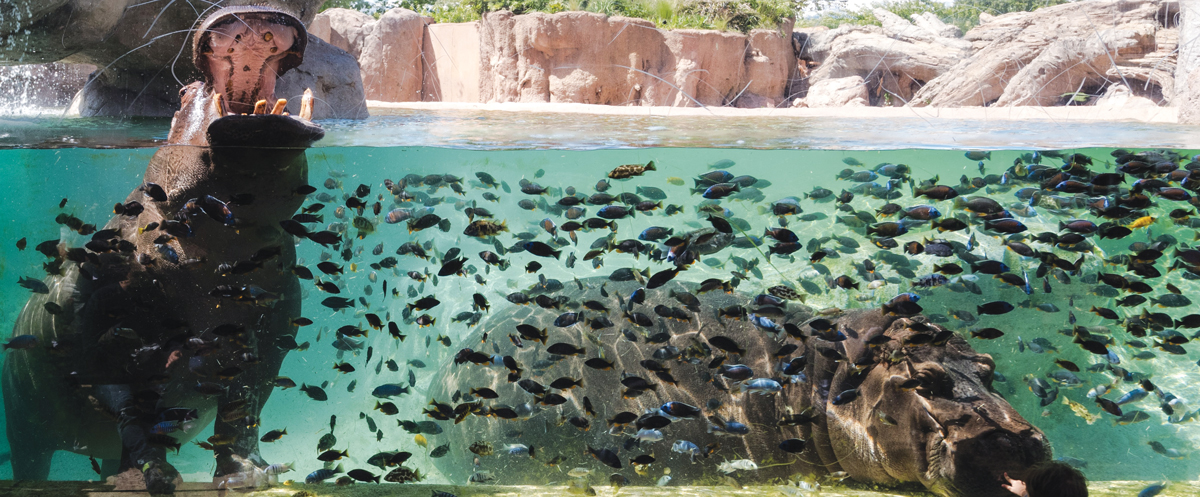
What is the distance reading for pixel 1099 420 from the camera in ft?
28.0

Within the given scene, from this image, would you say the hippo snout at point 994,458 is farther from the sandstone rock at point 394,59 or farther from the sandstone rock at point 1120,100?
the sandstone rock at point 1120,100

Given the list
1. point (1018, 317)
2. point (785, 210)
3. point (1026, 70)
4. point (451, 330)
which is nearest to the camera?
Result: point (785, 210)

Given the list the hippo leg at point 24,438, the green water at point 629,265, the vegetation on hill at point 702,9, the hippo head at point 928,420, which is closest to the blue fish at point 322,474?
the green water at point 629,265

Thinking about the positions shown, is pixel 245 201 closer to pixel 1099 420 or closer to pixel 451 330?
pixel 451 330

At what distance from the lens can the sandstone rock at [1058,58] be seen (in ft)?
29.1

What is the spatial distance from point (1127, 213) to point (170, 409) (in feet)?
25.3

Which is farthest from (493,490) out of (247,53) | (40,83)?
(40,83)

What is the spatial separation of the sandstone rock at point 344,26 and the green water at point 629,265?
198 centimetres

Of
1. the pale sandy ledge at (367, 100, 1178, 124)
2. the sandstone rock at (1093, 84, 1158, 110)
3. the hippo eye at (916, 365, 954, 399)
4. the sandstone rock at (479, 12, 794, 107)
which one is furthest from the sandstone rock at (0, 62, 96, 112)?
the sandstone rock at (1093, 84, 1158, 110)

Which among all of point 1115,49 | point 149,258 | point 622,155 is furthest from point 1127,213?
point 149,258

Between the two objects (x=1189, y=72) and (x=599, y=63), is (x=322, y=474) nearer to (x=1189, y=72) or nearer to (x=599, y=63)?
(x=599, y=63)

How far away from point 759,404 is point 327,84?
5667mm

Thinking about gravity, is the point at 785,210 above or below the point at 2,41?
below

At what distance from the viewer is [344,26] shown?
444 inches
